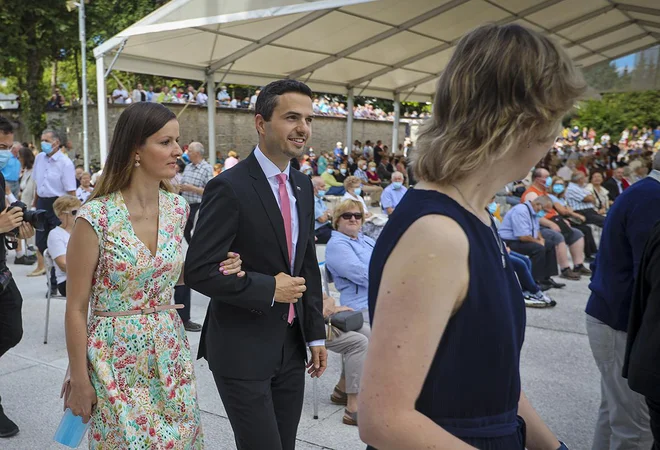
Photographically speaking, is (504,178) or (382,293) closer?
(382,293)

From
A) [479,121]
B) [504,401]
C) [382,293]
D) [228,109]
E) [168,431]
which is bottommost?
[168,431]

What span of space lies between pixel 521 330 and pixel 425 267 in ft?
1.24

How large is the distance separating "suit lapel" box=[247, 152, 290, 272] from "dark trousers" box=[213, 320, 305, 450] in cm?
37

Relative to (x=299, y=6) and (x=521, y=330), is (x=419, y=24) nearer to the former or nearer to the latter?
(x=299, y=6)

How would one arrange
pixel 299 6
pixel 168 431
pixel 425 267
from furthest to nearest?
pixel 299 6 < pixel 168 431 < pixel 425 267

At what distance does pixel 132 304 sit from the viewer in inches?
90.8

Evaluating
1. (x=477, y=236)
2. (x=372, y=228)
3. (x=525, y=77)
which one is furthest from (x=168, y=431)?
(x=372, y=228)

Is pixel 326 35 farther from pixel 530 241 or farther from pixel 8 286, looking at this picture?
pixel 8 286

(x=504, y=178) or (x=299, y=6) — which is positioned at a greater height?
(x=299, y=6)

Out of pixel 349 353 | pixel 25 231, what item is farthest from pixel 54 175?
pixel 349 353

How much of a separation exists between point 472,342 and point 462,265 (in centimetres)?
16

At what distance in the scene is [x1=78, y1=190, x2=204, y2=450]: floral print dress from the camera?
2164mm

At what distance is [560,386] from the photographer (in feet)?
15.6

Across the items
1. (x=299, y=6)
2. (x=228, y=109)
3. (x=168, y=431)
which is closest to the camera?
(x=168, y=431)
